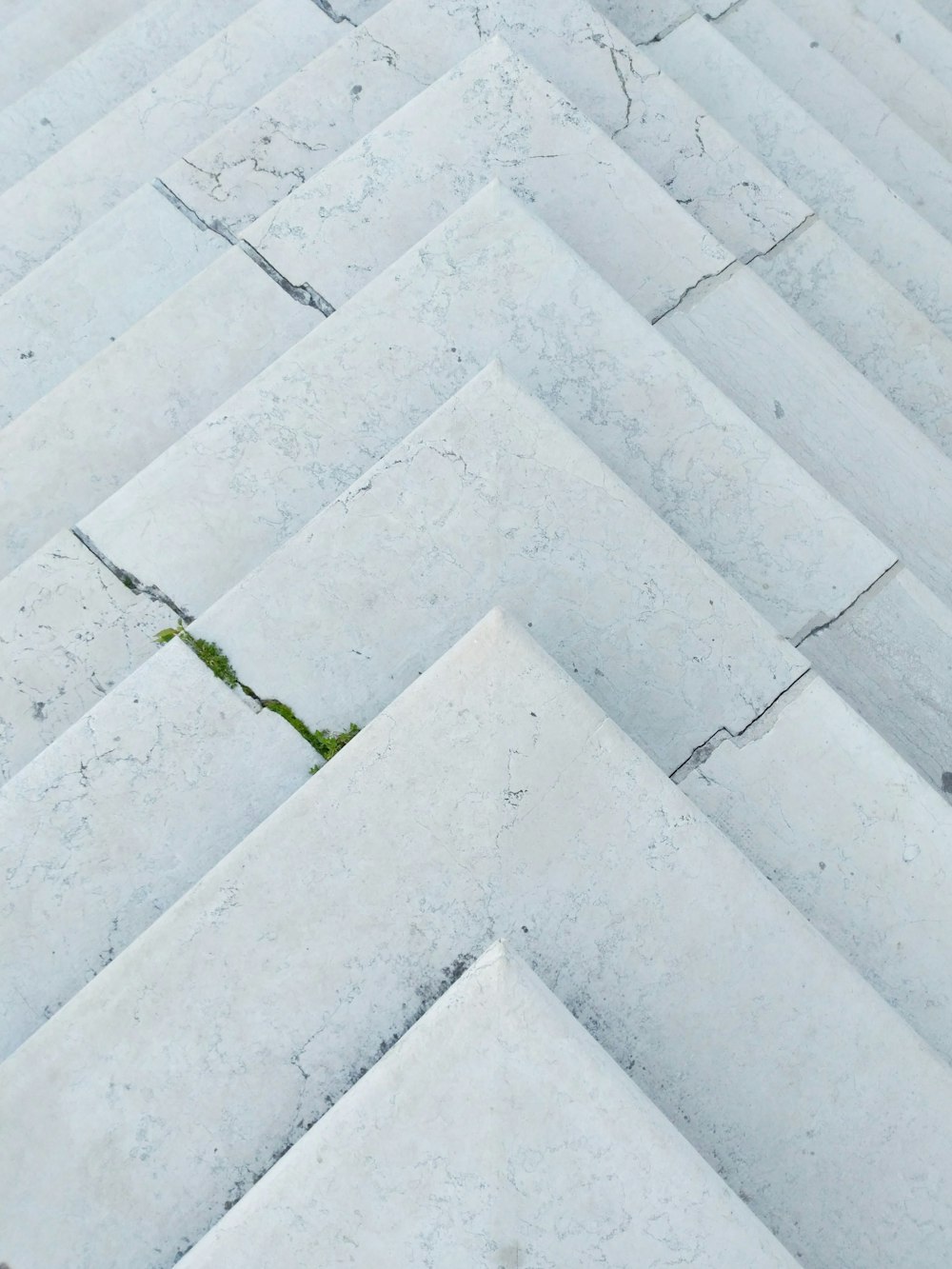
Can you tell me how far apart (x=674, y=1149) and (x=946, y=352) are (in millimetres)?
2260

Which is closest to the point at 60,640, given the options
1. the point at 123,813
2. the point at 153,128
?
the point at 123,813

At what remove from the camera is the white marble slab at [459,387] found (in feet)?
7.61

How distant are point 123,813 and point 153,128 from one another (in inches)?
84.8

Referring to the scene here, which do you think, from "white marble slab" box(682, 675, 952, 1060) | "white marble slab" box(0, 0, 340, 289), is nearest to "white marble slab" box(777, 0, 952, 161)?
"white marble slab" box(0, 0, 340, 289)

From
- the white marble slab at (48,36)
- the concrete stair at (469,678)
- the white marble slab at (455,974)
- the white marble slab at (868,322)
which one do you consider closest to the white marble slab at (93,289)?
the concrete stair at (469,678)

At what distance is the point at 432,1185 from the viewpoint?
159cm

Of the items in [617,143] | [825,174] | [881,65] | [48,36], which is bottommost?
[825,174]

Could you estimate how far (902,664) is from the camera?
2.50m

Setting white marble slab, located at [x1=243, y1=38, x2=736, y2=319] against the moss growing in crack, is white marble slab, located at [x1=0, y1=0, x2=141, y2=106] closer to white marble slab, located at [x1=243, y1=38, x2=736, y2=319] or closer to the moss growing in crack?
white marble slab, located at [x1=243, y1=38, x2=736, y2=319]

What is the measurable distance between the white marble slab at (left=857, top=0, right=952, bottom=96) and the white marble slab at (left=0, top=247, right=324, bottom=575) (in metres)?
2.42

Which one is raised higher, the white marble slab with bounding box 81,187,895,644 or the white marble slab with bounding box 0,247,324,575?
the white marble slab with bounding box 0,247,324,575

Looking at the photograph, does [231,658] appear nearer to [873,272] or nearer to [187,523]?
[187,523]

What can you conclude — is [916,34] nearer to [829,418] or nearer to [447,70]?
[447,70]

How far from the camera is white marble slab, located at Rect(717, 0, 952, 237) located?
139 inches
